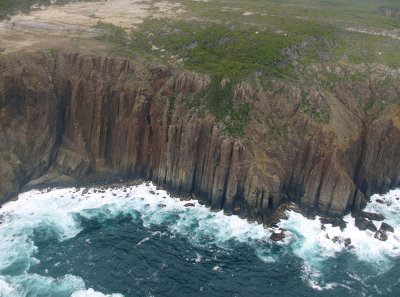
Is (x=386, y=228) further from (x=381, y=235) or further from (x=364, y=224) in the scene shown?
(x=364, y=224)

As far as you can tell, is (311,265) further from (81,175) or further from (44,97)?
(44,97)

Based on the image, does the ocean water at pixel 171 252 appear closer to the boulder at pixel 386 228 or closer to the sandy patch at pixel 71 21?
the boulder at pixel 386 228

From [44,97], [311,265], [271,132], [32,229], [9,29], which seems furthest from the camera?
[9,29]

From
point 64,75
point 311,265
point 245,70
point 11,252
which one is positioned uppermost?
point 245,70

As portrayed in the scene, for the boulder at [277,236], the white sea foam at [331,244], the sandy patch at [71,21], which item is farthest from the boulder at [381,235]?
the sandy patch at [71,21]

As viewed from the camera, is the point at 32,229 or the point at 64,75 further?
the point at 64,75

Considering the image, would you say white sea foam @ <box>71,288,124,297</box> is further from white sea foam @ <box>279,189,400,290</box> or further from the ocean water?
white sea foam @ <box>279,189,400,290</box>

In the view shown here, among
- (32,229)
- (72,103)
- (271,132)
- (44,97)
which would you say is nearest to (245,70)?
(271,132)
